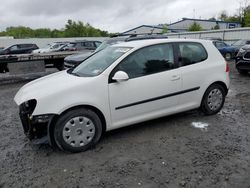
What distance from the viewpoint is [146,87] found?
13.5 feet

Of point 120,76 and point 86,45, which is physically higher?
point 86,45

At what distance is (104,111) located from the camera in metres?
3.85

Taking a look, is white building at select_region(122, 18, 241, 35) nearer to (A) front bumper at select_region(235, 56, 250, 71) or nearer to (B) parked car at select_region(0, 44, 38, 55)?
(B) parked car at select_region(0, 44, 38, 55)

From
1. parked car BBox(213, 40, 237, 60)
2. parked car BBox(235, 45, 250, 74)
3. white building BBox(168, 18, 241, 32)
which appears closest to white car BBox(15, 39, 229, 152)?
parked car BBox(235, 45, 250, 74)

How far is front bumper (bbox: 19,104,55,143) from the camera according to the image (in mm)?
3503

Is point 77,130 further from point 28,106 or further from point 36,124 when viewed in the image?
point 28,106

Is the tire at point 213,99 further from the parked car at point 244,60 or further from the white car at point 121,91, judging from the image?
the parked car at point 244,60

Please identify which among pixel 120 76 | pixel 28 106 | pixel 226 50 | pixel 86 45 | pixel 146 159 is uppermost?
pixel 86 45

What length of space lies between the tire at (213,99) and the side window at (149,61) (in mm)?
1114

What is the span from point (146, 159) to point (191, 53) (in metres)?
2.32

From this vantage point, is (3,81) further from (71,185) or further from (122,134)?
(71,185)

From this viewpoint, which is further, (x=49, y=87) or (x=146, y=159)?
(x=49, y=87)

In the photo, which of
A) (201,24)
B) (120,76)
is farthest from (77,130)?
(201,24)

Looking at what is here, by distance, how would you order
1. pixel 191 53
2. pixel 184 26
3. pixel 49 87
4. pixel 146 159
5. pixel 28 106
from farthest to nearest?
pixel 184 26 < pixel 191 53 < pixel 49 87 < pixel 28 106 < pixel 146 159
